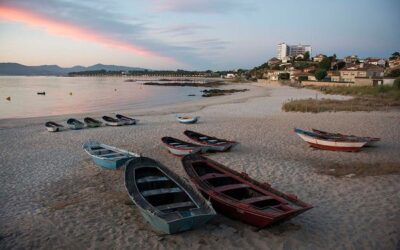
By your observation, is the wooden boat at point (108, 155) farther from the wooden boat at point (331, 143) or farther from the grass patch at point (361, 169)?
the wooden boat at point (331, 143)

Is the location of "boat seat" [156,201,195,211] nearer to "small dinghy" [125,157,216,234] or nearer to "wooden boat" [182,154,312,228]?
"small dinghy" [125,157,216,234]

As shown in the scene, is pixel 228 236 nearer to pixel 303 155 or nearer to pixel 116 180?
pixel 116 180

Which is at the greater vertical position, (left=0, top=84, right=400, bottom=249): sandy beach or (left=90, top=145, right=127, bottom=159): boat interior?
(left=90, top=145, right=127, bottom=159): boat interior

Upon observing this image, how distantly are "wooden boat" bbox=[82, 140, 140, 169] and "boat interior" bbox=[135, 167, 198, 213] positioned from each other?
2.58 metres

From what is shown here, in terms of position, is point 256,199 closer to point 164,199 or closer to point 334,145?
point 164,199

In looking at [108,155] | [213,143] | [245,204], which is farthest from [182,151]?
[245,204]

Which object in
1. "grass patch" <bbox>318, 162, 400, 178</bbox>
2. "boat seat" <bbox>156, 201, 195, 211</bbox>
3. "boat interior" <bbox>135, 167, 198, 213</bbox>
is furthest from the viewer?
"grass patch" <bbox>318, 162, 400, 178</bbox>

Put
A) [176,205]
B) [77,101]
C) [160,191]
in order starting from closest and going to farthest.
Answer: [176,205], [160,191], [77,101]

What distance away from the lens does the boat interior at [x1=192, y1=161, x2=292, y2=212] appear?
21.2 feet

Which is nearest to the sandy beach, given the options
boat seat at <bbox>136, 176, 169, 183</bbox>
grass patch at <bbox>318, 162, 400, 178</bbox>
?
grass patch at <bbox>318, 162, 400, 178</bbox>

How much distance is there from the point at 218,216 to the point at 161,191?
138 cm

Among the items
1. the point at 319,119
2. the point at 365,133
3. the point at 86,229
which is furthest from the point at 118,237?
the point at 319,119

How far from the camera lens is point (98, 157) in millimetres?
10680

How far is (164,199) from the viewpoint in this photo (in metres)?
7.00
